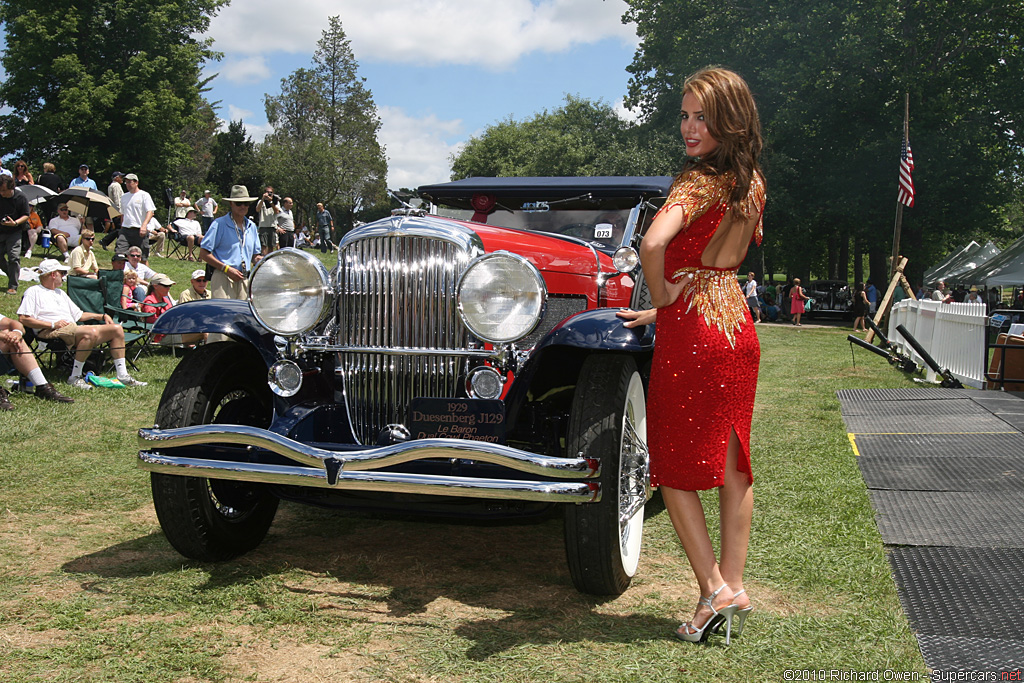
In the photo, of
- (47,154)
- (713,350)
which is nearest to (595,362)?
(713,350)

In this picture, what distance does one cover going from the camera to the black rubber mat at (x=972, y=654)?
265 cm

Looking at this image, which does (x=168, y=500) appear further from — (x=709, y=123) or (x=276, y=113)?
(x=276, y=113)

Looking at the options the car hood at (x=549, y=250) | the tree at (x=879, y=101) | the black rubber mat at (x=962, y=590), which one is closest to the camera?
the black rubber mat at (x=962, y=590)

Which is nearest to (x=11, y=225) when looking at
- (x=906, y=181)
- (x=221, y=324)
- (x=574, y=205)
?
(x=574, y=205)

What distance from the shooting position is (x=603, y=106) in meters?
65.4

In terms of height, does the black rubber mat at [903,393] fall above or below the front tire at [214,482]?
below

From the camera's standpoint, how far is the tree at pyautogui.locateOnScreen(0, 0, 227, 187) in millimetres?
31938

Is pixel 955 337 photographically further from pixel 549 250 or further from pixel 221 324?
pixel 221 324

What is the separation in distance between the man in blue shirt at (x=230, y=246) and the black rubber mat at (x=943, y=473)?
5.52 m

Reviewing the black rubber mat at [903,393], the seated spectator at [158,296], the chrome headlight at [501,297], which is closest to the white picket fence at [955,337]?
the black rubber mat at [903,393]

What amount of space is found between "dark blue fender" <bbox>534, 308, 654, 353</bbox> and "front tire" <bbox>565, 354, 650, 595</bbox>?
0.14m

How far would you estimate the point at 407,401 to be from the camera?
3.63 m

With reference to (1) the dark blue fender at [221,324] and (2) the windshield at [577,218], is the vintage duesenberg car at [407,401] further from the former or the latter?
(2) the windshield at [577,218]

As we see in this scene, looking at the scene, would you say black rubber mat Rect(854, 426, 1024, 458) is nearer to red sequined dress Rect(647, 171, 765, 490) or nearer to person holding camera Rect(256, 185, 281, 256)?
red sequined dress Rect(647, 171, 765, 490)
